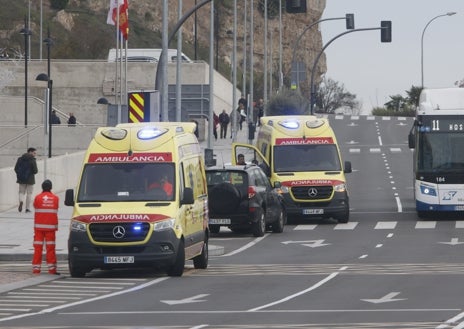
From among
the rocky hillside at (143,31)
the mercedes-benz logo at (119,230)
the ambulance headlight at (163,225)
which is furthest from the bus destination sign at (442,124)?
the rocky hillside at (143,31)

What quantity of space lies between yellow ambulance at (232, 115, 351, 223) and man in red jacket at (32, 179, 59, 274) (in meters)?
13.5

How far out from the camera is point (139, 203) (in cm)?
2508

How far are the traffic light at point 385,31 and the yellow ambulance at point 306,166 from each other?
1909 centimetres

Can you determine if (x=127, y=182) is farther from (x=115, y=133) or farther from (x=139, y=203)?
(x=115, y=133)

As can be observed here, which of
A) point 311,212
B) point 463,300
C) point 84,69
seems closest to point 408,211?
point 311,212

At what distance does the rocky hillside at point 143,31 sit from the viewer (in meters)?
130

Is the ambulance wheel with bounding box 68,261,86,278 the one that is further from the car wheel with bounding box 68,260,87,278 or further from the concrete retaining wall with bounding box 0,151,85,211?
the concrete retaining wall with bounding box 0,151,85,211

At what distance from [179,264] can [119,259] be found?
1.02 metres

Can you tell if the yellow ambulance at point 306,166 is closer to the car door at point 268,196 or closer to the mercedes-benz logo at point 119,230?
the car door at point 268,196

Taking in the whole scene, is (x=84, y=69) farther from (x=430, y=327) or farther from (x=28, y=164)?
(x=430, y=327)

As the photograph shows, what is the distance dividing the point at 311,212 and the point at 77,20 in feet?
340

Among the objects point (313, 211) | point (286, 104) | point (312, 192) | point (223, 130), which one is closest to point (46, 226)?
point (312, 192)

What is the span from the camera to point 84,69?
85875mm

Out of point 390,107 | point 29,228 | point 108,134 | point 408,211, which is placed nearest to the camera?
point 108,134
